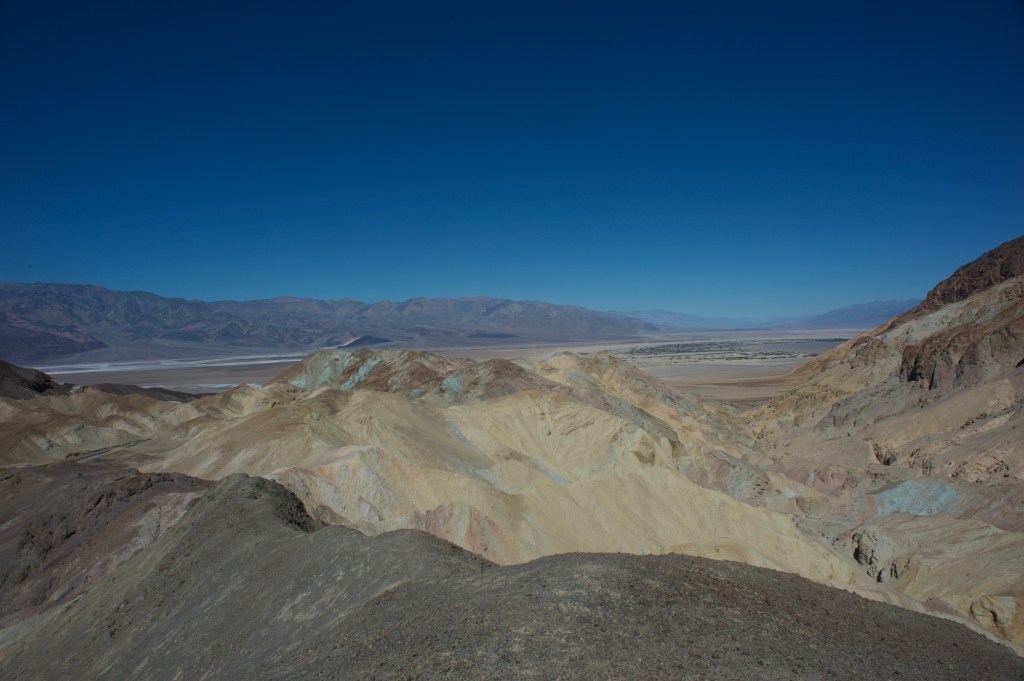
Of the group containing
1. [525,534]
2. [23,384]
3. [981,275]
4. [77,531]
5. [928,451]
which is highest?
[981,275]

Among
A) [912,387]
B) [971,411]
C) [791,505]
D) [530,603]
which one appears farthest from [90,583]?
[912,387]

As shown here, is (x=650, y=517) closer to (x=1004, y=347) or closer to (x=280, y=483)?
(x=280, y=483)

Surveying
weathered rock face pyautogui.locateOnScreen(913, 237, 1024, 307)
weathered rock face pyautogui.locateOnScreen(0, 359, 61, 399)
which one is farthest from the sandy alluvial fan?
weathered rock face pyautogui.locateOnScreen(913, 237, 1024, 307)

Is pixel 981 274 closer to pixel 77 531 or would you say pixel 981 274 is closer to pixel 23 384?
pixel 77 531

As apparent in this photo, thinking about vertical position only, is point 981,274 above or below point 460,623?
above

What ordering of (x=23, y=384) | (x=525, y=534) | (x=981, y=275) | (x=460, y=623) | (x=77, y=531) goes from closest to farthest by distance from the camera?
(x=460, y=623) < (x=77, y=531) < (x=525, y=534) < (x=23, y=384) < (x=981, y=275)

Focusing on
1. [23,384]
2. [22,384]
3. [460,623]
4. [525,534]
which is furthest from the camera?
[23,384]

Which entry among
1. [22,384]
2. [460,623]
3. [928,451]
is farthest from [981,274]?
[22,384]

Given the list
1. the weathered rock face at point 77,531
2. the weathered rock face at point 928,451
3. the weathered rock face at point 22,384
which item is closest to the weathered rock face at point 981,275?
the weathered rock face at point 928,451
